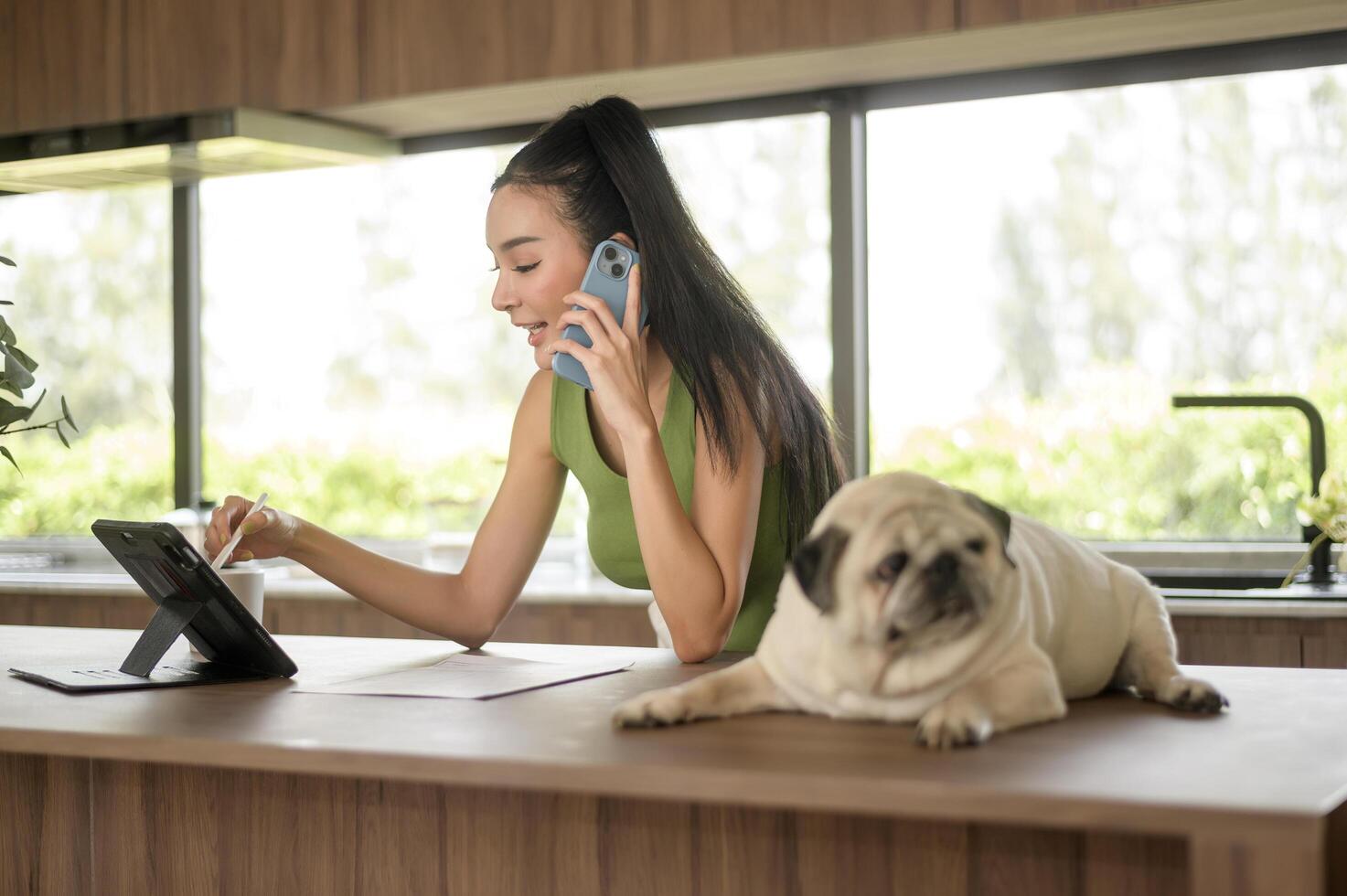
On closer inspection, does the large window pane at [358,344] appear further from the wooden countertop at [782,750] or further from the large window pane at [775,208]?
the wooden countertop at [782,750]

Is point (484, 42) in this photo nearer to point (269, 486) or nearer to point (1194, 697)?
point (269, 486)

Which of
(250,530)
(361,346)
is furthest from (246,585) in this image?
(361,346)

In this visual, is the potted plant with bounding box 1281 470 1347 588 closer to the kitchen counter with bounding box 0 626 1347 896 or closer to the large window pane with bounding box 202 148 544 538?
the kitchen counter with bounding box 0 626 1347 896

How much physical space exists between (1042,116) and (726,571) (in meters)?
1.83

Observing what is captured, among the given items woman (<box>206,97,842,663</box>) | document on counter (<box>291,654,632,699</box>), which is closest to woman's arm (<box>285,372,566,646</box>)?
woman (<box>206,97,842,663</box>)

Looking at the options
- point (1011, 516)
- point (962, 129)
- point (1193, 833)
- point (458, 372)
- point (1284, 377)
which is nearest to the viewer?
point (1193, 833)

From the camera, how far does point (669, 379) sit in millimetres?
1915

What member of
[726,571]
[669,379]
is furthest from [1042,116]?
[726,571]

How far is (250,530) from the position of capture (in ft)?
5.50

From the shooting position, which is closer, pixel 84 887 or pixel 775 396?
pixel 84 887

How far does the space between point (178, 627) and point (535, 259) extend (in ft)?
2.19

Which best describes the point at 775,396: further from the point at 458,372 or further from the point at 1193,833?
the point at 458,372

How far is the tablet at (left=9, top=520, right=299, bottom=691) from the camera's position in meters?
1.41

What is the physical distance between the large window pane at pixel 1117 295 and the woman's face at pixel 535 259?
1.52 m
